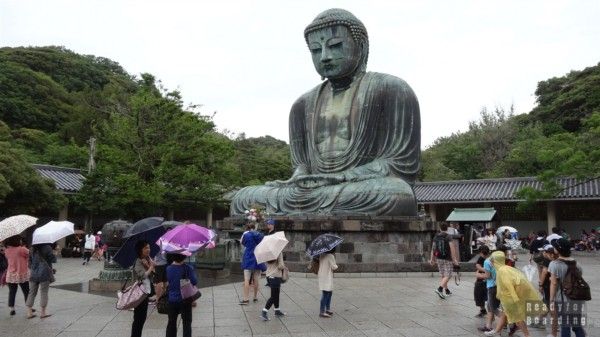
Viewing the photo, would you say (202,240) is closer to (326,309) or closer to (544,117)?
(326,309)

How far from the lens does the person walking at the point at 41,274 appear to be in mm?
7375

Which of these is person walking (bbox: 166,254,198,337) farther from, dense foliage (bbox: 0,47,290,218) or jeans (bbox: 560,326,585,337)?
dense foliage (bbox: 0,47,290,218)

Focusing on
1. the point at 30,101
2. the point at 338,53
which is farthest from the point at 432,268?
the point at 30,101

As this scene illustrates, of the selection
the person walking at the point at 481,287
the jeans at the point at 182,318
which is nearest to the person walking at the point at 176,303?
the jeans at the point at 182,318

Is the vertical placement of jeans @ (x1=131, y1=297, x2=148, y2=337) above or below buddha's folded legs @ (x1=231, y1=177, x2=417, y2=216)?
below

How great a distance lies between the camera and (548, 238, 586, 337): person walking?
5277 mm

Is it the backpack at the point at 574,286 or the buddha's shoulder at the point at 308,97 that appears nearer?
the backpack at the point at 574,286

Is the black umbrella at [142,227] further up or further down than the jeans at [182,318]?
further up

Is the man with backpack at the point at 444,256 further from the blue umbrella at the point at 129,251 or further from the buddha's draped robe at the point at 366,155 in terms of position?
the blue umbrella at the point at 129,251

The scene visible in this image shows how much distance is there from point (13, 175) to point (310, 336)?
642 inches

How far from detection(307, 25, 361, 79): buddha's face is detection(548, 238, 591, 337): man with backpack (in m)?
10.2

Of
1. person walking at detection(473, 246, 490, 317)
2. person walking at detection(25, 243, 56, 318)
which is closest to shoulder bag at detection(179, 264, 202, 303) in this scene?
person walking at detection(25, 243, 56, 318)

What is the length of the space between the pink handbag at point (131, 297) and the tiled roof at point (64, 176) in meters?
20.6

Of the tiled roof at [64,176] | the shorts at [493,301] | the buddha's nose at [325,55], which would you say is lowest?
the shorts at [493,301]
